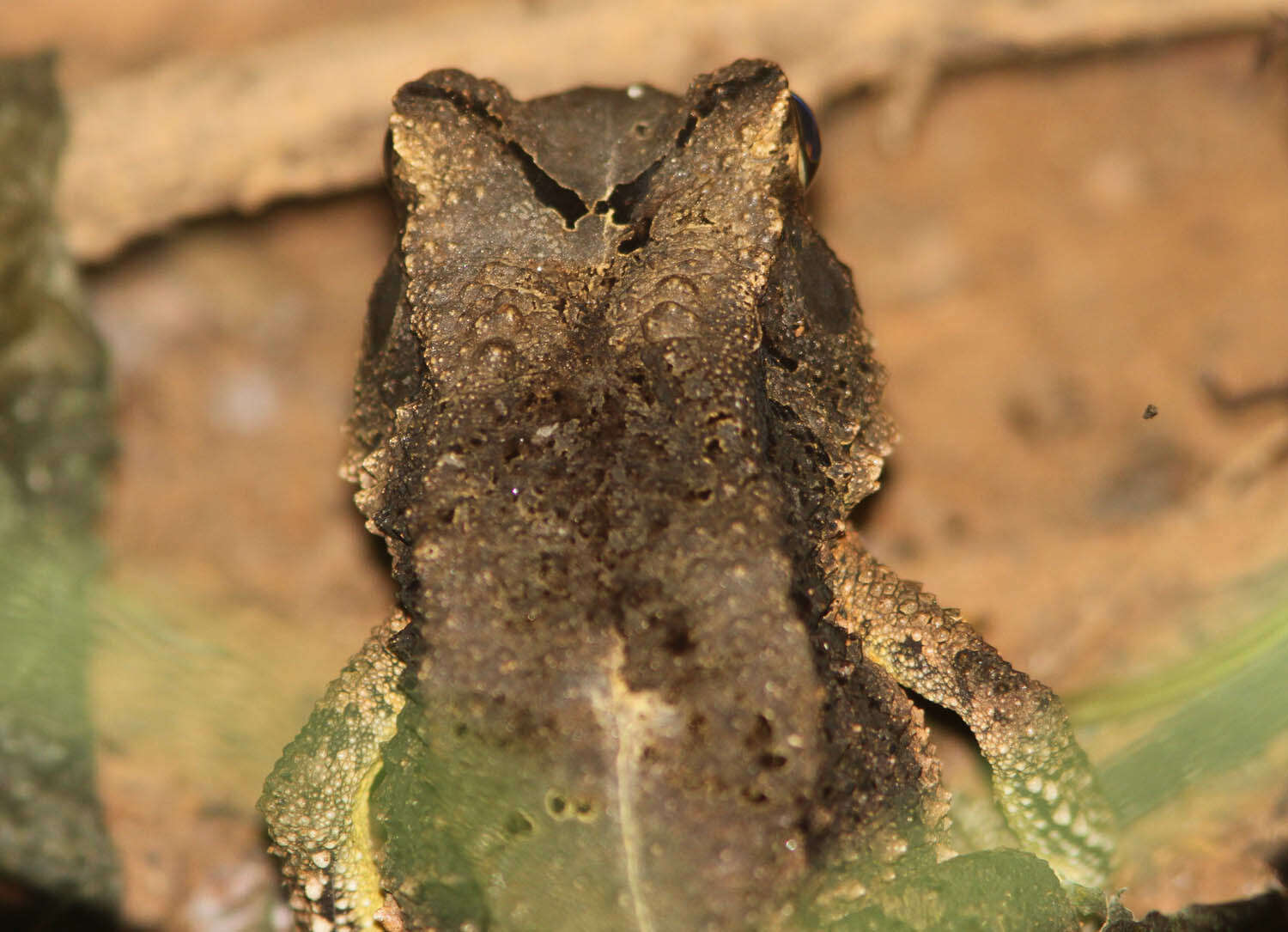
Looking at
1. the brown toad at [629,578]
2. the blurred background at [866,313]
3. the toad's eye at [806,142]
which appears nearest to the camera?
the brown toad at [629,578]

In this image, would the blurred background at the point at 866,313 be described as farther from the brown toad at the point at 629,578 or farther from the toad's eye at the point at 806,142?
the toad's eye at the point at 806,142

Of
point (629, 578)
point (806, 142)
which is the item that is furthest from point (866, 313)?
point (629, 578)

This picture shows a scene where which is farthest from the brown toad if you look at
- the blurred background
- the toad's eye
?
the blurred background

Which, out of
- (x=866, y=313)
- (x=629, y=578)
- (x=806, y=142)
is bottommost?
(x=629, y=578)

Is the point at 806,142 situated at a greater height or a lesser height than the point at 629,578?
greater

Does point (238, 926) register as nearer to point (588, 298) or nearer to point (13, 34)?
point (588, 298)

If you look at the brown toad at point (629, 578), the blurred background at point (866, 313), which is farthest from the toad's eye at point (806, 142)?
the blurred background at point (866, 313)

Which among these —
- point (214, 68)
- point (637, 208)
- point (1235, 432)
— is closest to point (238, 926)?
point (637, 208)

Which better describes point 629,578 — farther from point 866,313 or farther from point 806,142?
point 866,313
